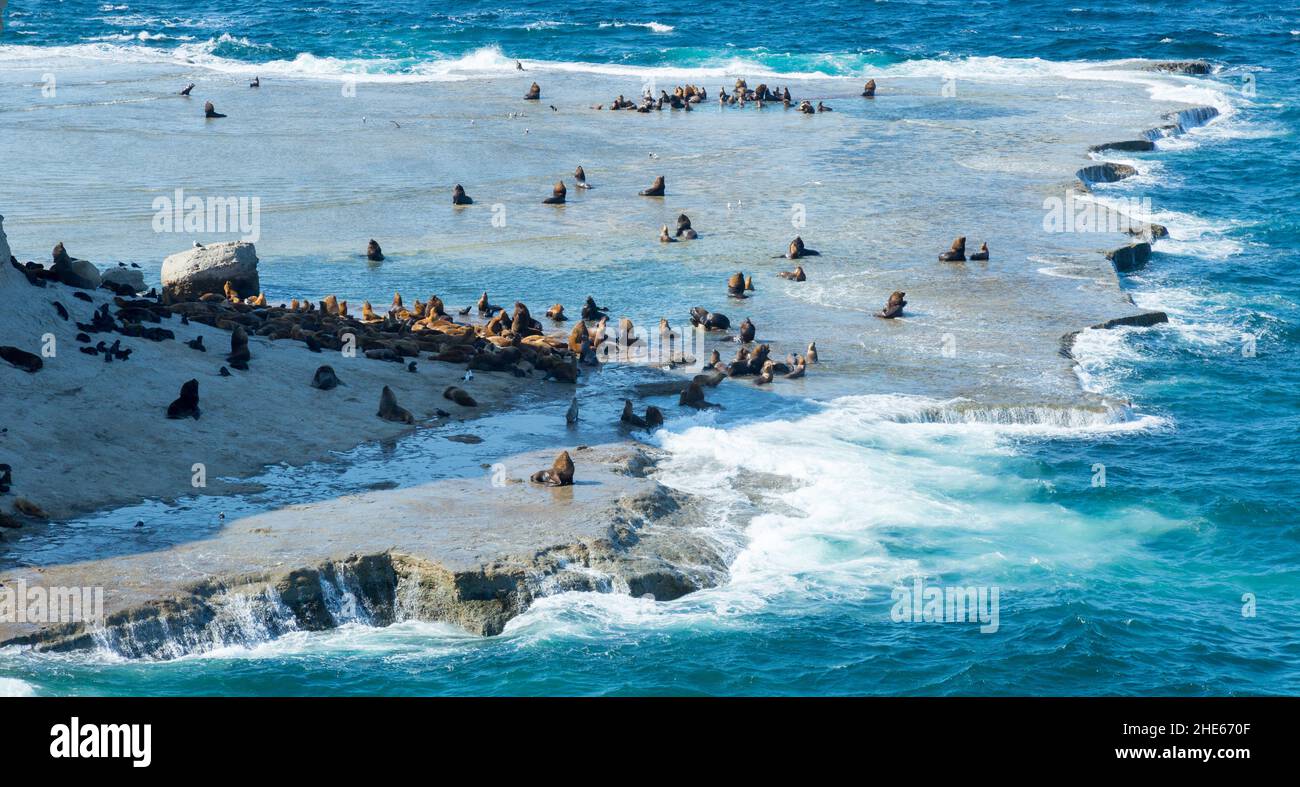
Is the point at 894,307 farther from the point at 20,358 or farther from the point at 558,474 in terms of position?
the point at 20,358

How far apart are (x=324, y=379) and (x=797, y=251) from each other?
12369mm

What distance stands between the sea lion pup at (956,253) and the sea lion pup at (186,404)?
52.9 ft

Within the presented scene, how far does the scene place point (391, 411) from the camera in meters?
20.2

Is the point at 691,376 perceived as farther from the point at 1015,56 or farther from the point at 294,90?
the point at 1015,56

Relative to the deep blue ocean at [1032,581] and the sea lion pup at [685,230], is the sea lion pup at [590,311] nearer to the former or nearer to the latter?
the deep blue ocean at [1032,581]

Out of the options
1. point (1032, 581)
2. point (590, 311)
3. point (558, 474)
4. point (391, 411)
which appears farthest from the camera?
point (590, 311)

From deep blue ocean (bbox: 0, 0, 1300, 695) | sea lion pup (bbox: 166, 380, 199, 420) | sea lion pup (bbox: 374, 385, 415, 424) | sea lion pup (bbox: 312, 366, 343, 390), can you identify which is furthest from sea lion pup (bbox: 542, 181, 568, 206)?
sea lion pup (bbox: 166, 380, 199, 420)

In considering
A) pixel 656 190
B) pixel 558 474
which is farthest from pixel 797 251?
pixel 558 474

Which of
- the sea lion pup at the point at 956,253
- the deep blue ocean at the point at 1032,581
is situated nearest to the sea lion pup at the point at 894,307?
the deep blue ocean at the point at 1032,581

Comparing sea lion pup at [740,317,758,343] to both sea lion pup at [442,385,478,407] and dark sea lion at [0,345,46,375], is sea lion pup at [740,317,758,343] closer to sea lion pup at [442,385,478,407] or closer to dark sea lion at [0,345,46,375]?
sea lion pup at [442,385,478,407]

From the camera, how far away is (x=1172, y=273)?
102 feet

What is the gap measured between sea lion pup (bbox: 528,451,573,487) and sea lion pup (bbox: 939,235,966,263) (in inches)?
544

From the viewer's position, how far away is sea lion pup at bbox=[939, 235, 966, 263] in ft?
97.8

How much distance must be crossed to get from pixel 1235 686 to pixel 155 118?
118 ft
